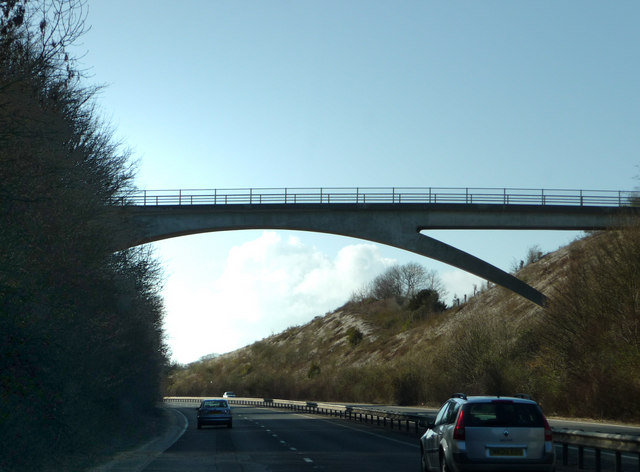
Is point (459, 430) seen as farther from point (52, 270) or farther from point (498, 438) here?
point (52, 270)

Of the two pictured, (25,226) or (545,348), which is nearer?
(25,226)

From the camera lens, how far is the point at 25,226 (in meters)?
18.2

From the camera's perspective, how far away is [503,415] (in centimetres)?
1475

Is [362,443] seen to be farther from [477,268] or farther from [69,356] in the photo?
[477,268]

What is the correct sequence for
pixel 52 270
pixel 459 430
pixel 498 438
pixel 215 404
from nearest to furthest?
pixel 498 438 < pixel 459 430 < pixel 52 270 < pixel 215 404

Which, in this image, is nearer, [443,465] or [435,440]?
[443,465]

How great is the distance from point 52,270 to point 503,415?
1061cm

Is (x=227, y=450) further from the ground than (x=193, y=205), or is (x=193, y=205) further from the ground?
(x=193, y=205)

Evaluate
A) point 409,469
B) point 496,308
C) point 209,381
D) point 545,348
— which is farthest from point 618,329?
point 209,381

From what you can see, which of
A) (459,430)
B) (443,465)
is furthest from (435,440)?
(459,430)

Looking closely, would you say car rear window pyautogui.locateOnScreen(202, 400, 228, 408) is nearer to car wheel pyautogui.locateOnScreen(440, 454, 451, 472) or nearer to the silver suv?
car wheel pyautogui.locateOnScreen(440, 454, 451, 472)

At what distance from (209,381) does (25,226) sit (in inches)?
5318

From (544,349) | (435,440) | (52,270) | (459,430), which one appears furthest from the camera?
(544,349)

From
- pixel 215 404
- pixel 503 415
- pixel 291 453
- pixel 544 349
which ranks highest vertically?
pixel 503 415
